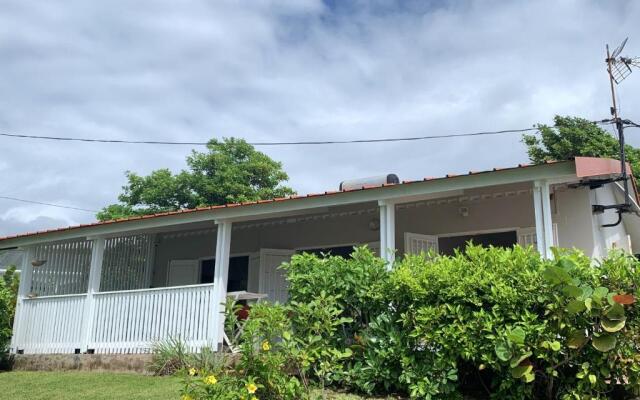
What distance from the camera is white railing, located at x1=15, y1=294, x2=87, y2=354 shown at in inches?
443

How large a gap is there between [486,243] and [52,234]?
9109 millimetres

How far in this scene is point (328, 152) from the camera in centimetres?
2114

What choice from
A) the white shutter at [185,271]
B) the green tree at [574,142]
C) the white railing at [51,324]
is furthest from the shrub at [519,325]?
the green tree at [574,142]

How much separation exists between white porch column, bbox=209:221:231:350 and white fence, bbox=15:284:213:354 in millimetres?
101

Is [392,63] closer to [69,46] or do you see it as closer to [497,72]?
[497,72]

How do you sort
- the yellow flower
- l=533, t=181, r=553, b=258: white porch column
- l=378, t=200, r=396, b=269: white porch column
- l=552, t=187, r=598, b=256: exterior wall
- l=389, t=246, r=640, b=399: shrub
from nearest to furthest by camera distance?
l=389, t=246, r=640, b=399: shrub < the yellow flower < l=533, t=181, r=553, b=258: white porch column < l=378, t=200, r=396, b=269: white porch column < l=552, t=187, r=598, b=256: exterior wall

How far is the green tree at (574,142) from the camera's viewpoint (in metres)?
21.1

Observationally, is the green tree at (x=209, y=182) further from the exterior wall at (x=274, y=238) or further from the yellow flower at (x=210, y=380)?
the yellow flower at (x=210, y=380)

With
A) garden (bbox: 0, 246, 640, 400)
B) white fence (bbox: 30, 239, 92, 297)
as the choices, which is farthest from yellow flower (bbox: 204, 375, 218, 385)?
white fence (bbox: 30, 239, 92, 297)

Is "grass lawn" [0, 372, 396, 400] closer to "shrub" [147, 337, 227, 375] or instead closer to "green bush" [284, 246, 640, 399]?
"shrub" [147, 337, 227, 375]

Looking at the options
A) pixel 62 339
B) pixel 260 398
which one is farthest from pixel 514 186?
pixel 62 339

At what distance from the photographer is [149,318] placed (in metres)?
10.3

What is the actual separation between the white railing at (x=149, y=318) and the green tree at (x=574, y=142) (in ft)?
52.1

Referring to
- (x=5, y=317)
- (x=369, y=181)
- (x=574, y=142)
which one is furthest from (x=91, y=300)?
(x=574, y=142)
